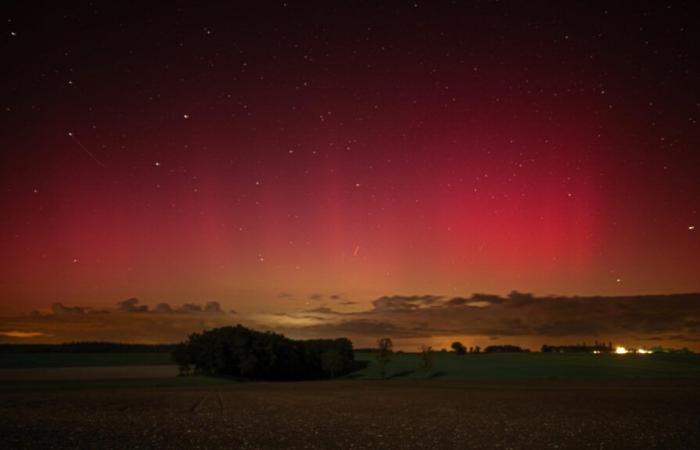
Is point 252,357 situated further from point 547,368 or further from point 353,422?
point 353,422

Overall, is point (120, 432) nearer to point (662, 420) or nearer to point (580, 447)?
point (580, 447)

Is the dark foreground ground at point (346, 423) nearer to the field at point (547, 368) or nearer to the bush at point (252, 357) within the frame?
the bush at point (252, 357)

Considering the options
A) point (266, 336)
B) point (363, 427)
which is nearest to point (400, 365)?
point (266, 336)

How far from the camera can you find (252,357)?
7750 cm

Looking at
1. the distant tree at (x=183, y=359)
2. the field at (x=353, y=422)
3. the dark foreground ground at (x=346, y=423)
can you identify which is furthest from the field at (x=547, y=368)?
the dark foreground ground at (x=346, y=423)

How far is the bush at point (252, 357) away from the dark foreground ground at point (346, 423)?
3894 centimetres

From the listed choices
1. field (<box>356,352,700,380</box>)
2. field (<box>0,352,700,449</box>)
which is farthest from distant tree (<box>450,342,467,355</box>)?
field (<box>0,352,700,449</box>)

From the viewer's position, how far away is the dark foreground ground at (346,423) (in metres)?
19.6

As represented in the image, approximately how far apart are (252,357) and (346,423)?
54295 mm

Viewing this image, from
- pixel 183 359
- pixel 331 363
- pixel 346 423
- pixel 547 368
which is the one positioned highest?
pixel 183 359

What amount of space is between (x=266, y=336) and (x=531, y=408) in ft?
180

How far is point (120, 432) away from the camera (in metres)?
21.7

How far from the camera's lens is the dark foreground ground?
1962 centimetres

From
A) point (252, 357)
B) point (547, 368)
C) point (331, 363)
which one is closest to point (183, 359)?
point (252, 357)
